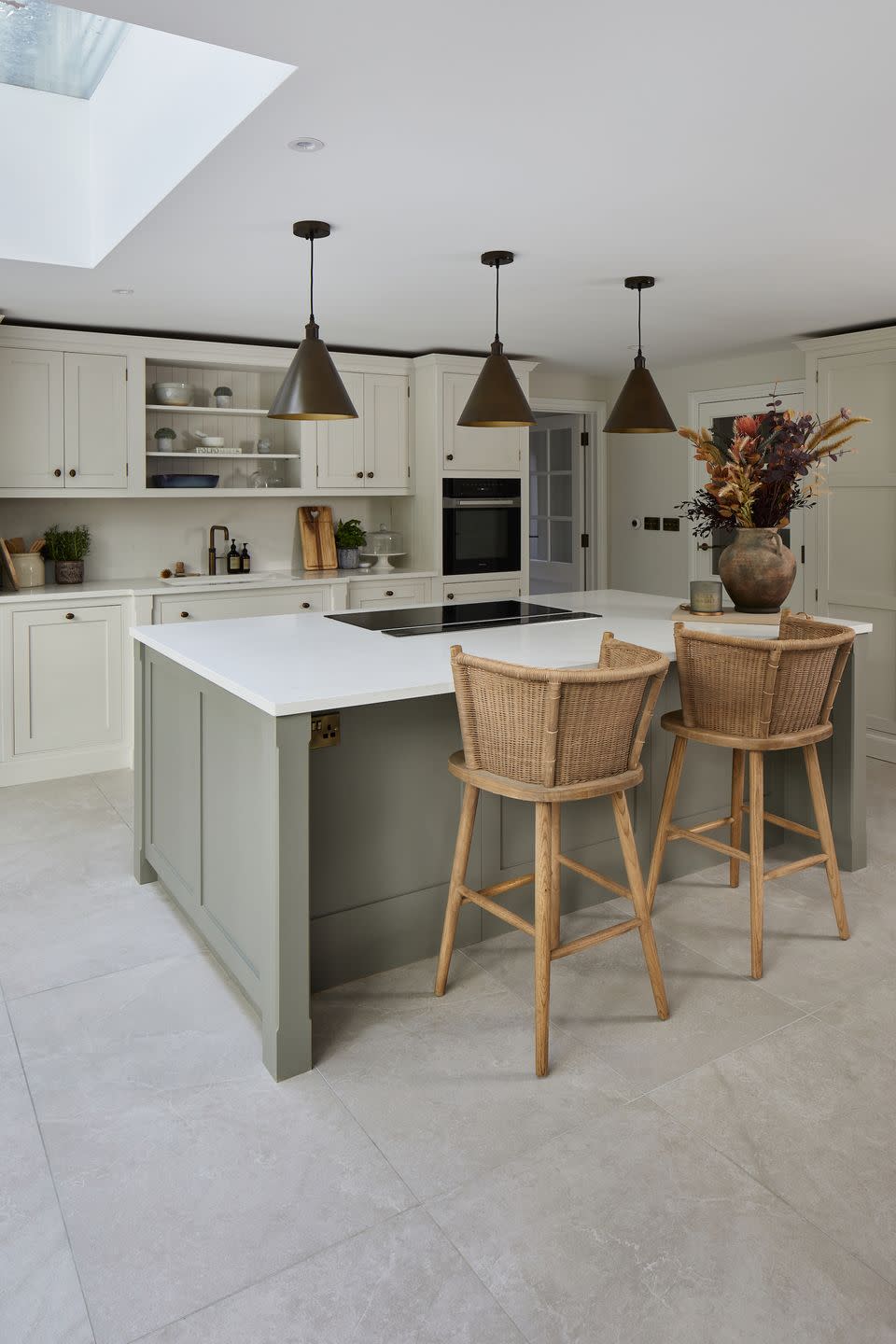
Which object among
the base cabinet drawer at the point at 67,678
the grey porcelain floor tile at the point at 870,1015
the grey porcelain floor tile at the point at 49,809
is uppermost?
the base cabinet drawer at the point at 67,678

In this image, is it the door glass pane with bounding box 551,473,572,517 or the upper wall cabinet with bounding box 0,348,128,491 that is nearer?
the upper wall cabinet with bounding box 0,348,128,491

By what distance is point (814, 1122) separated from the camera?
207cm

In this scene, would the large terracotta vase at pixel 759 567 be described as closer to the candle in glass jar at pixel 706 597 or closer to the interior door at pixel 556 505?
the candle in glass jar at pixel 706 597

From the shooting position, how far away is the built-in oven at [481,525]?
5.89 metres

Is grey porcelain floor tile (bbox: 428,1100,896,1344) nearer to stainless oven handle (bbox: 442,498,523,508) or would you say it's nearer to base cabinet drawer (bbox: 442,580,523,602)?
base cabinet drawer (bbox: 442,580,523,602)

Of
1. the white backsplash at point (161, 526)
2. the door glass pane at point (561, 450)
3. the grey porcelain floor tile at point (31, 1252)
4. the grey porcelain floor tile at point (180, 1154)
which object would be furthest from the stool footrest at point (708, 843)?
the door glass pane at point (561, 450)

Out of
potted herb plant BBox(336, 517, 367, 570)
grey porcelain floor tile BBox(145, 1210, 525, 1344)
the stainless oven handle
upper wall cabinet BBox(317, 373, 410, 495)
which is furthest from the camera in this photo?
potted herb plant BBox(336, 517, 367, 570)

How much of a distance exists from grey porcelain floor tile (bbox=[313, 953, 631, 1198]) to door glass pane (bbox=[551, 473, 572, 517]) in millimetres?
5137

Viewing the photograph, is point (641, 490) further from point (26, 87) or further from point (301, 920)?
point (301, 920)

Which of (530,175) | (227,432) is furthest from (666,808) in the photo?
(227,432)

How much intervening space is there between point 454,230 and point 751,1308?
3082 mm

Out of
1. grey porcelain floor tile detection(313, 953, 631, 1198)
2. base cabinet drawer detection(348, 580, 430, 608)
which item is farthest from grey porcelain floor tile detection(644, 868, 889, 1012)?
base cabinet drawer detection(348, 580, 430, 608)

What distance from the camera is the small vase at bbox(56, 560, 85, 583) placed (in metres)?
5.08

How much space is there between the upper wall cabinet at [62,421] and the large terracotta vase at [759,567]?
319 centimetres
